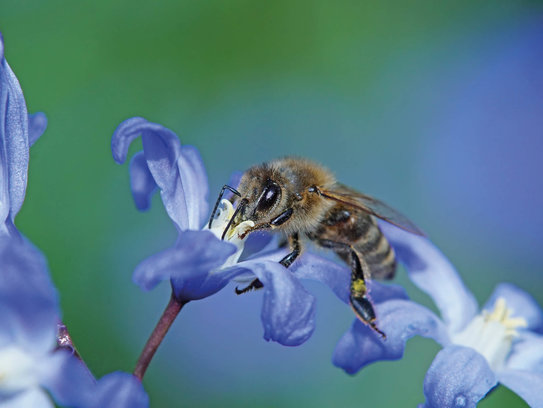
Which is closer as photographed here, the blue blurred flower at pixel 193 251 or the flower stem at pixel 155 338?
the blue blurred flower at pixel 193 251

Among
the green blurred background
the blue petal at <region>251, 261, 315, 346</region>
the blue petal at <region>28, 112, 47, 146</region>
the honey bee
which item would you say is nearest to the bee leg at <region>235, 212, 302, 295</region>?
the honey bee

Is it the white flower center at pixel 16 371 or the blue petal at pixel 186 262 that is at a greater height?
the blue petal at pixel 186 262

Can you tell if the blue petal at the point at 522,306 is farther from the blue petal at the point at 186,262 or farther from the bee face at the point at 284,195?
the blue petal at the point at 186,262

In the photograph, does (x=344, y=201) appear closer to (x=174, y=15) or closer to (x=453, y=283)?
(x=453, y=283)

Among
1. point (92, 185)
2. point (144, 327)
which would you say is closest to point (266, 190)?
point (144, 327)

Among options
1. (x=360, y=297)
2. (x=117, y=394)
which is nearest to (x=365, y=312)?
(x=360, y=297)

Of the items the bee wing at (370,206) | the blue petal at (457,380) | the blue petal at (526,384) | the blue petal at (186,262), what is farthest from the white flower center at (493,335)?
the blue petal at (186,262)

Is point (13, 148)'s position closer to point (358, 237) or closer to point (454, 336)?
point (358, 237)
